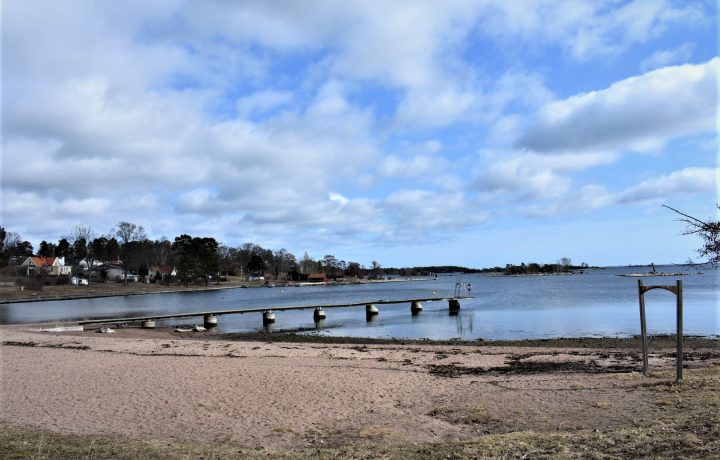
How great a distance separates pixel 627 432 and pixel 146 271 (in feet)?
425

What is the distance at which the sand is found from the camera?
8.01m

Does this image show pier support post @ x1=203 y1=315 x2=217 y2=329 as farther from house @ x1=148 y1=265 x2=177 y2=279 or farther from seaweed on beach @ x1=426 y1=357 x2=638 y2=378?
house @ x1=148 y1=265 x2=177 y2=279

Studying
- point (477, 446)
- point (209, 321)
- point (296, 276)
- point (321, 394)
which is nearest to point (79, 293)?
point (209, 321)

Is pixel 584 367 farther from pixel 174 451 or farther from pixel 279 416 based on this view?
pixel 174 451

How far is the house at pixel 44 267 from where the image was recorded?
100625 millimetres

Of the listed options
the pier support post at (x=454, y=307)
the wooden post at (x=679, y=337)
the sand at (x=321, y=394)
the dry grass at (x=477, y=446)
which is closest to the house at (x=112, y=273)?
the pier support post at (x=454, y=307)

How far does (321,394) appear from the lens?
10969 millimetres

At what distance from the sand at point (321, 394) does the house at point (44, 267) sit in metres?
96.7

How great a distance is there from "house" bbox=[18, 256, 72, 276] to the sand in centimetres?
9668

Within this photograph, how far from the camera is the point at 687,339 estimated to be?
76.4 feet

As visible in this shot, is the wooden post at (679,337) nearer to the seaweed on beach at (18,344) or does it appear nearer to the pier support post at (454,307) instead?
the seaweed on beach at (18,344)

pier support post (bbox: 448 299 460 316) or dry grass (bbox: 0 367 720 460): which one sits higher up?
dry grass (bbox: 0 367 720 460)

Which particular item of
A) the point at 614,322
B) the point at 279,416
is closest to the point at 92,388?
the point at 279,416

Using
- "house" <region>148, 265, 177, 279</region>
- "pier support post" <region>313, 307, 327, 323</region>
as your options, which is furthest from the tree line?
"pier support post" <region>313, 307, 327, 323</region>
